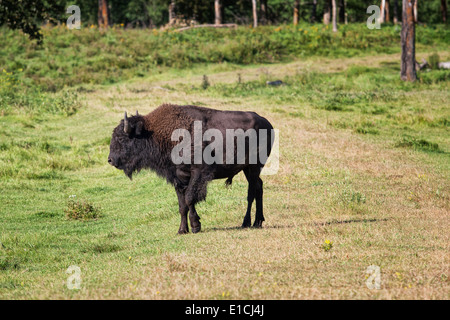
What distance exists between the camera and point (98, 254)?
10.1 m

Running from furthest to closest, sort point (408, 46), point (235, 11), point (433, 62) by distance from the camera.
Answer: point (235, 11) < point (433, 62) < point (408, 46)

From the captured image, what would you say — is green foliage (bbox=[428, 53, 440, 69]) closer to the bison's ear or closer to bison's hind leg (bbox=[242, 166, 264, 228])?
bison's hind leg (bbox=[242, 166, 264, 228])

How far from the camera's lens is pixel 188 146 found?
34.8 ft

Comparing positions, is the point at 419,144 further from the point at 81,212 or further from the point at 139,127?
the point at 139,127

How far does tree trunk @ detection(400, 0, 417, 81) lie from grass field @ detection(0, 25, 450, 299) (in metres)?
1.27

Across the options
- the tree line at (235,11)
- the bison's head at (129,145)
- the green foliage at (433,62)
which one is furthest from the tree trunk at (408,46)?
the bison's head at (129,145)

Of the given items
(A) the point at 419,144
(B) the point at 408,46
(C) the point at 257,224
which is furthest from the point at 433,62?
(C) the point at 257,224

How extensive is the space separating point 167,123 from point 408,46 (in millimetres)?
24383

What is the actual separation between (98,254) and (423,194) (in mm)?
7042

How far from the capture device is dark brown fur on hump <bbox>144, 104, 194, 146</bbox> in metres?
10.7

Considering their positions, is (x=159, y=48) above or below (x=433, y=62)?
above

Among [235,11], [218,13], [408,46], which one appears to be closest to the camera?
[408,46]

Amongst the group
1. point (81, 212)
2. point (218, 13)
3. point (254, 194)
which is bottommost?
point (81, 212)

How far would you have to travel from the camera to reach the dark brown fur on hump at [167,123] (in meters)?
10.7
